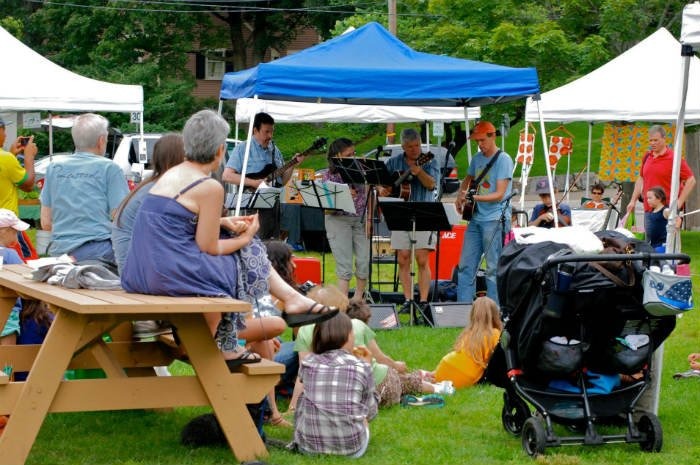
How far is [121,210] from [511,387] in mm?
2498

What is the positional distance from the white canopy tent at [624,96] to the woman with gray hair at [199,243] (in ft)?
26.9

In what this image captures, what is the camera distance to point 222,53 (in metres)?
45.7

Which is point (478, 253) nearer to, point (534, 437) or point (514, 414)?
point (514, 414)

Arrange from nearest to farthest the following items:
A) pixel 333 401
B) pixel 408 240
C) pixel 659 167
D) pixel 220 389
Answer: pixel 220 389
pixel 333 401
pixel 408 240
pixel 659 167

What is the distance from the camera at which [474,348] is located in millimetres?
7883

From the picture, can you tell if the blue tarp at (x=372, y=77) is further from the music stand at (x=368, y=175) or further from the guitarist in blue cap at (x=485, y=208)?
the music stand at (x=368, y=175)

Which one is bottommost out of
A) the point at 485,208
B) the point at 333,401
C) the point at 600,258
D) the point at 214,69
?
the point at 333,401

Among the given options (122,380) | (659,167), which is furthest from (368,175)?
(122,380)

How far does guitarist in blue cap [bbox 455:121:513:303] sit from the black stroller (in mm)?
4535

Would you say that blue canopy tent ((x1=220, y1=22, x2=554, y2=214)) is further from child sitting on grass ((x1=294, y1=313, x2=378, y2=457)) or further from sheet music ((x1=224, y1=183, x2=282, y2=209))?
child sitting on grass ((x1=294, y1=313, x2=378, y2=457))

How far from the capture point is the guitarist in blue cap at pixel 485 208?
10812 mm

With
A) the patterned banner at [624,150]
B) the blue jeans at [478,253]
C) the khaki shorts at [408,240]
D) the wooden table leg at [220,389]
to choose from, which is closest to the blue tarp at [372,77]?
the blue jeans at [478,253]

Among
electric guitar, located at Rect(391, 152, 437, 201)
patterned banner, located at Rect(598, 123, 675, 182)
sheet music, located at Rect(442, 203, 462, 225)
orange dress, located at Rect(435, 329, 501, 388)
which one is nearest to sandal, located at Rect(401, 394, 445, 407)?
orange dress, located at Rect(435, 329, 501, 388)

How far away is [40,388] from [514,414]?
2.76m
